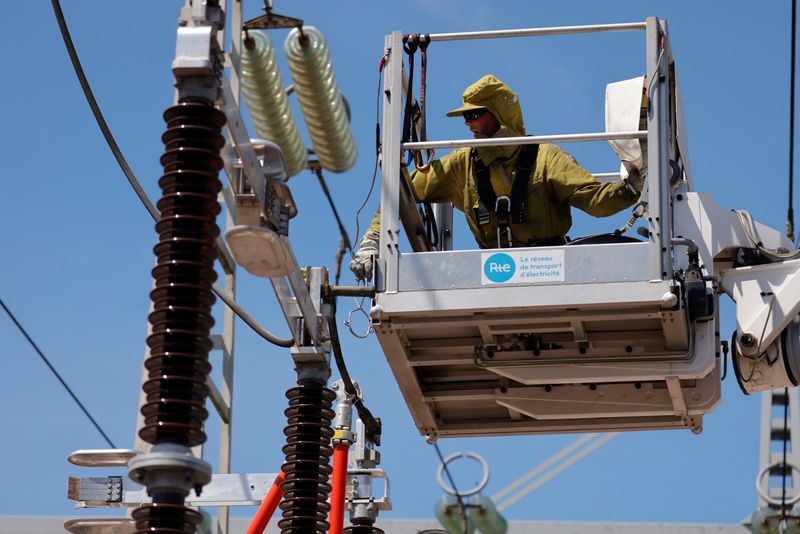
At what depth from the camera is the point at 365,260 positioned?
10414mm

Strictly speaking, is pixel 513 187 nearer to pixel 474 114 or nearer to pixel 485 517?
pixel 474 114

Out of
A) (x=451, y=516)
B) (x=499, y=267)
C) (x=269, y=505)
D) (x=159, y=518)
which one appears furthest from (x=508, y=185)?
(x=451, y=516)

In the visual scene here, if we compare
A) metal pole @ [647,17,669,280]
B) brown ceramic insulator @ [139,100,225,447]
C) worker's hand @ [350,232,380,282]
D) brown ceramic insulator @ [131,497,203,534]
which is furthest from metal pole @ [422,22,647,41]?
brown ceramic insulator @ [131,497,203,534]

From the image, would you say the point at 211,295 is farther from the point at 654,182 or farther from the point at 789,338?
the point at 789,338

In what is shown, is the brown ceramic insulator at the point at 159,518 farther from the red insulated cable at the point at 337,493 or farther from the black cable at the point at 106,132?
the red insulated cable at the point at 337,493

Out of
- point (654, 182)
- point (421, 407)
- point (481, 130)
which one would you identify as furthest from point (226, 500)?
point (654, 182)

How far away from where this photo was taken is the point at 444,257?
1022 centimetres

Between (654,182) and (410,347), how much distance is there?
198cm

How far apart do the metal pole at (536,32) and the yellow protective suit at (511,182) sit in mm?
576

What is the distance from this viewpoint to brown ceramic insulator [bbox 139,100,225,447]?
7602mm

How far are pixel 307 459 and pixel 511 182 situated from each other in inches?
93.5

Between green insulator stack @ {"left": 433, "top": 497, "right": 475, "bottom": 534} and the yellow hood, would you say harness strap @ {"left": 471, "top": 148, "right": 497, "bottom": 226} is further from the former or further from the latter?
green insulator stack @ {"left": 433, "top": 497, "right": 475, "bottom": 534}

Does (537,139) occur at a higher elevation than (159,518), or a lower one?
higher

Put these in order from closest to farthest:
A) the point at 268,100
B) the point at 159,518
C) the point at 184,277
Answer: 1. the point at 159,518
2. the point at 184,277
3. the point at 268,100
